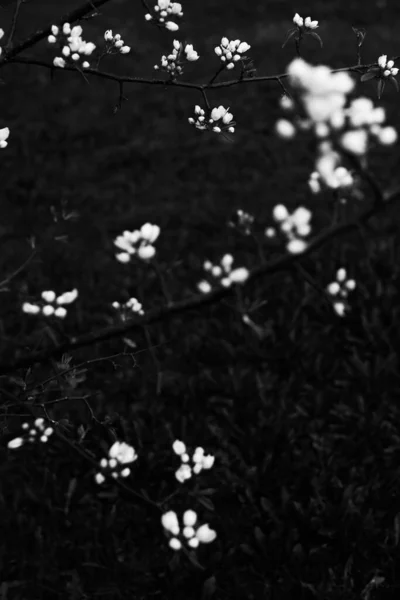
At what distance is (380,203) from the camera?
2.77 feet

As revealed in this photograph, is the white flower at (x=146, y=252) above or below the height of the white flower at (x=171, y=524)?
above

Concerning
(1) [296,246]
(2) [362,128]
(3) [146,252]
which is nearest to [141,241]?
(3) [146,252]

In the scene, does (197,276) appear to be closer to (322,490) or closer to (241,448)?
(241,448)

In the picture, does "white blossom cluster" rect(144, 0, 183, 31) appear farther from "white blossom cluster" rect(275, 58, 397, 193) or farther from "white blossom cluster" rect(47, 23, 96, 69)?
"white blossom cluster" rect(275, 58, 397, 193)

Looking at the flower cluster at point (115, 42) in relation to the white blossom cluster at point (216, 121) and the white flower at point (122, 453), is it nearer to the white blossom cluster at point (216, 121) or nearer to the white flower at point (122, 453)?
the white blossom cluster at point (216, 121)

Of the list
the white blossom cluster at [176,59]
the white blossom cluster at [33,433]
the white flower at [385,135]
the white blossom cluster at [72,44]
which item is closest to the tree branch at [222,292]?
the white flower at [385,135]

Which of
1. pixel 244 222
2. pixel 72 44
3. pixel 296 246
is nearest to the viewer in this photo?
pixel 296 246

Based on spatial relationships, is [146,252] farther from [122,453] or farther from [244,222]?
[122,453]

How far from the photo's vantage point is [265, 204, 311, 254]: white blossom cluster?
0.90 meters

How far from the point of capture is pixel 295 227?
95 cm

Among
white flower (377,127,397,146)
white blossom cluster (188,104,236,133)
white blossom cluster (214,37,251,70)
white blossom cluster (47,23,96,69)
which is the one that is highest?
white flower (377,127,397,146)

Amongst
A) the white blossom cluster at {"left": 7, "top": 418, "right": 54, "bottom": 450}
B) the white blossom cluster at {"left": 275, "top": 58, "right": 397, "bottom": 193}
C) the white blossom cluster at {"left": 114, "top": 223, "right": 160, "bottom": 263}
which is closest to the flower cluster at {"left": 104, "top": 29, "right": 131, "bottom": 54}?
the white blossom cluster at {"left": 114, "top": 223, "right": 160, "bottom": 263}

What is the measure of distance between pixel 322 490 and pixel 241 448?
0.48m

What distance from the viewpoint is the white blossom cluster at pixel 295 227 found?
2.97ft
